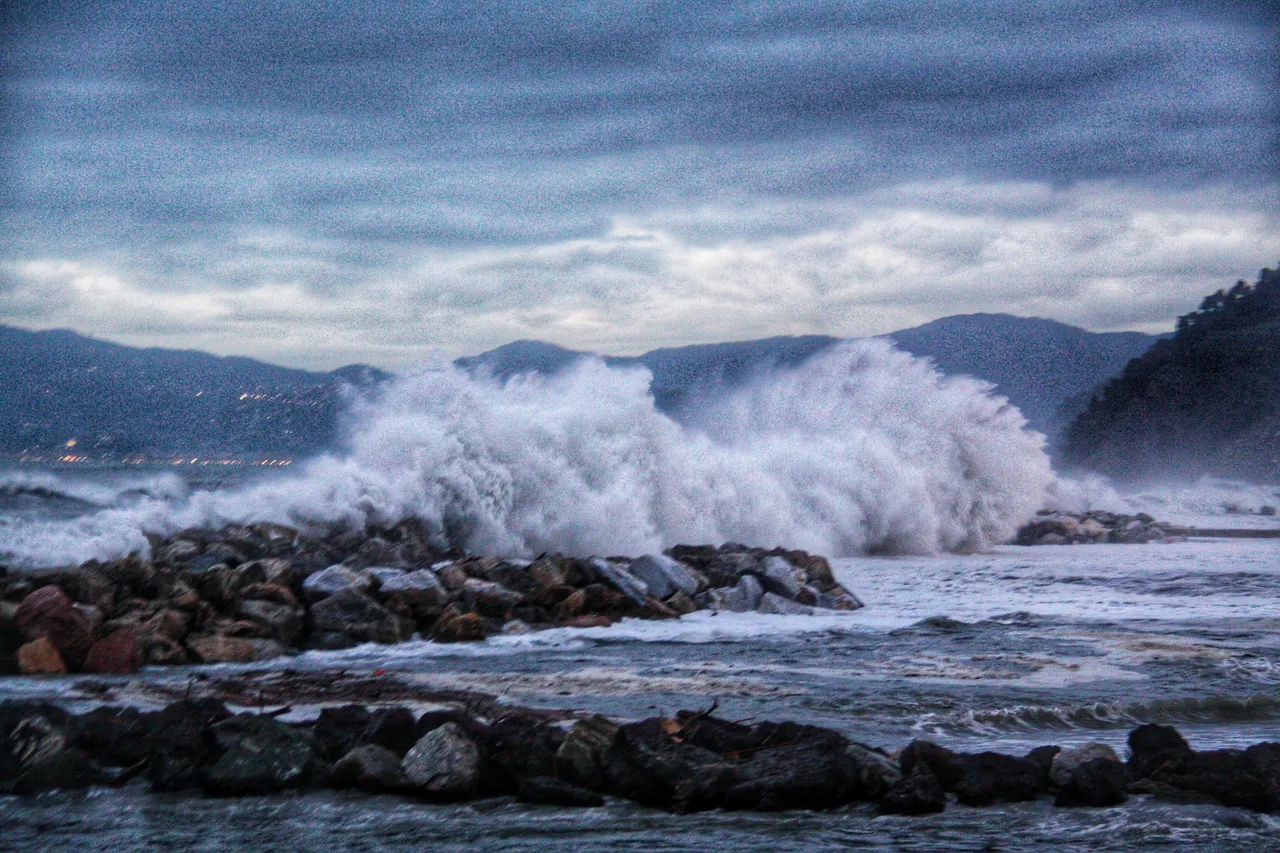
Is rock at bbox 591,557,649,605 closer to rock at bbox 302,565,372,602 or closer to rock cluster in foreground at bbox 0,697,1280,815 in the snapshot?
rock at bbox 302,565,372,602

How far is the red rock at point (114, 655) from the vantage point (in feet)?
23.4

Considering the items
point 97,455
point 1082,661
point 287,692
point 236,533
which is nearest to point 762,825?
point 287,692

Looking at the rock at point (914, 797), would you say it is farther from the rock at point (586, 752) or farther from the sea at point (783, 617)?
the rock at point (586, 752)

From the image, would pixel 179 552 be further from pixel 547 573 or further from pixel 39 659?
pixel 547 573

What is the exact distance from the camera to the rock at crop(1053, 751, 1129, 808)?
453 cm

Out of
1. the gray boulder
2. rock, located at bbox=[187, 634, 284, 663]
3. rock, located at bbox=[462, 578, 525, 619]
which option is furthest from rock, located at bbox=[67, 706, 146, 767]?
rock, located at bbox=[462, 578, 525, 619]

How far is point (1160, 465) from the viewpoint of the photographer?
49.7 meters

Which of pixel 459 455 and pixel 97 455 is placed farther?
pixel 97 455

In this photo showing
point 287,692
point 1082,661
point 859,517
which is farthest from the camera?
point 859,517

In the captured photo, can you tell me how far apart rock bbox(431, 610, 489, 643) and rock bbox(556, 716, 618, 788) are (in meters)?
3.91

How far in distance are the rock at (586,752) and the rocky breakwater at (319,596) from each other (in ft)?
12.3

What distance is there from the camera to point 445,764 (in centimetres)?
469

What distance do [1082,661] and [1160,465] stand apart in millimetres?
46557

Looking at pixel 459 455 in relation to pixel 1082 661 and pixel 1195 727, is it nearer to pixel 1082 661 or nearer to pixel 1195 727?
pixel 1082 661
